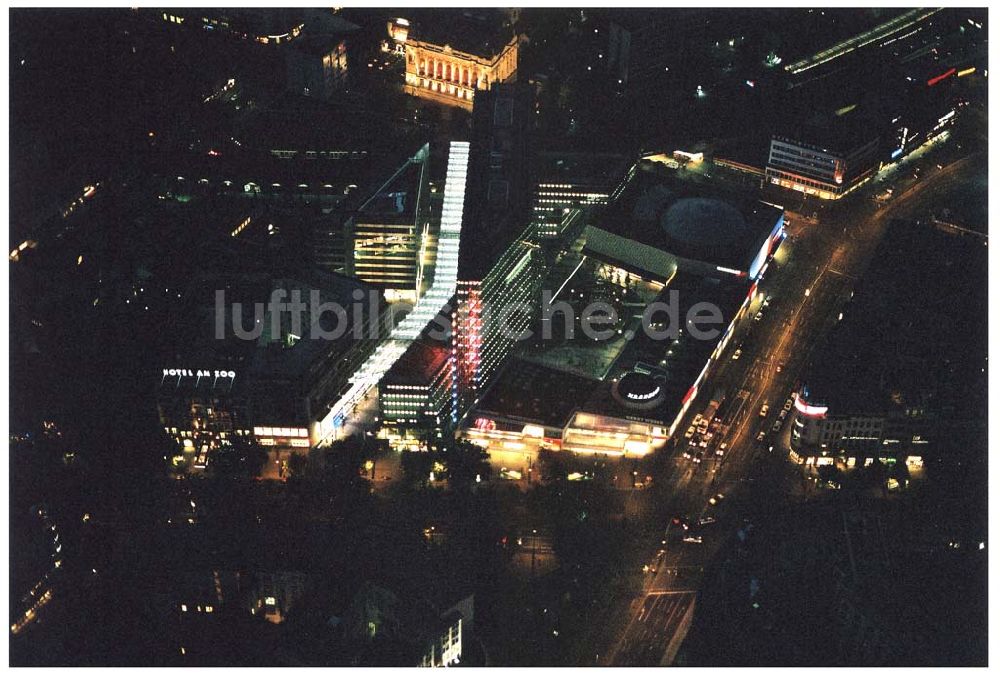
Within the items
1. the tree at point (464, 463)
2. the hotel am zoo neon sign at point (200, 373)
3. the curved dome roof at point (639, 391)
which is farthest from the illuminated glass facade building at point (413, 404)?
the curved dome roof at point (639, 391)

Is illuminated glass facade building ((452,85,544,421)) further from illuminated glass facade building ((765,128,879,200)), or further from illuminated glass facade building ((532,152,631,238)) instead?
illuminated glass facade building ((765,128,879,200))

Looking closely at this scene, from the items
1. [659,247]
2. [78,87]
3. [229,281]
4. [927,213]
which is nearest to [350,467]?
[229,281]

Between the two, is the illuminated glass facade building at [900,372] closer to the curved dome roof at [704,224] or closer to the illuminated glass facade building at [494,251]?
the curved dome roof at [704,224]

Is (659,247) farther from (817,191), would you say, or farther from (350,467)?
(350,467)

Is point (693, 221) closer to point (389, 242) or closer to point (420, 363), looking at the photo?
point (389, 242)

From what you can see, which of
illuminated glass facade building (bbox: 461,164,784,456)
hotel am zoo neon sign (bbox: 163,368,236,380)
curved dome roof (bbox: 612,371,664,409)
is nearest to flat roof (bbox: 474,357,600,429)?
illuminated glass facade building (bbox: 461,164,784,456)

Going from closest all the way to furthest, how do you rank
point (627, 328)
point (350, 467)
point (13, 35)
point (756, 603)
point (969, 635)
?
point (969, 635) < point (756, 603) < point (350, 467) < point (627, 328) < point (13, 35)

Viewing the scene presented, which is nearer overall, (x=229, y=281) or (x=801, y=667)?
(x=801, y=667)

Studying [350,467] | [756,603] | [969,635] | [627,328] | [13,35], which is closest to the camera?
[969,635]
